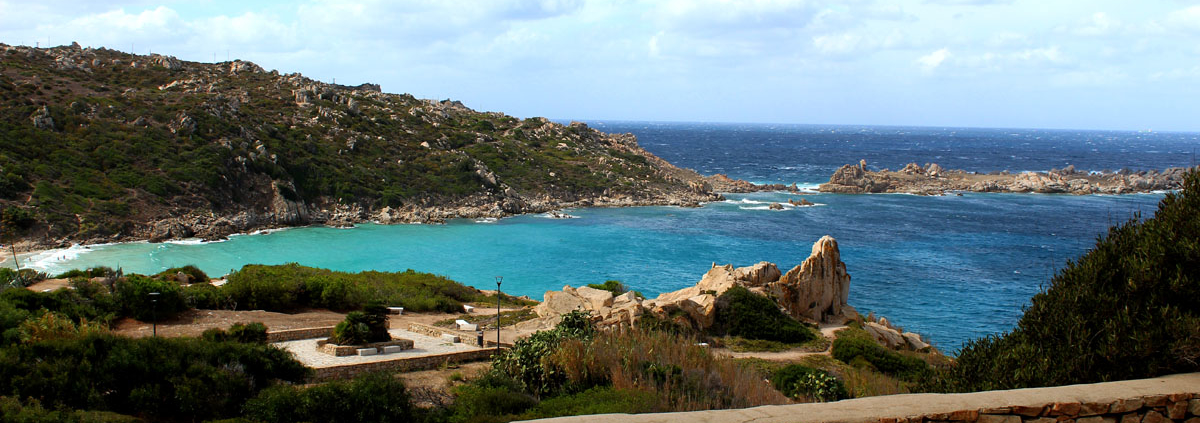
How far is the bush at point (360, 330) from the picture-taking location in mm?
17484

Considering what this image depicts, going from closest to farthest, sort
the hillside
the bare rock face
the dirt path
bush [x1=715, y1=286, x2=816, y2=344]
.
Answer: the dirt path → bush [x1=715, y1=286, x2=816, y2=344] → the bare rock face → the hillside

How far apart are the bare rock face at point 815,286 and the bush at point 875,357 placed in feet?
16.3

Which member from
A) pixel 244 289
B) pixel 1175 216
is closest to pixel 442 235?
pixel 244 289

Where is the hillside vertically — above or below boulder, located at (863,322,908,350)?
above

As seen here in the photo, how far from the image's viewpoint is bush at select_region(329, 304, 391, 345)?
57.4 feet

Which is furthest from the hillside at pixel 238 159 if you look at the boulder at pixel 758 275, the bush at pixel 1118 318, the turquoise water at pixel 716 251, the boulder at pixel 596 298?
the bush at pixel 1118 318

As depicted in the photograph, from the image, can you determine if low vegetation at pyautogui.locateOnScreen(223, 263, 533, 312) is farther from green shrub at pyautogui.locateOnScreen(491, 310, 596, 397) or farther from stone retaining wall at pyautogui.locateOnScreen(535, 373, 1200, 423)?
stone retaining wall at pyautogui.locateOnScreen(535, 373, 1200, 423)

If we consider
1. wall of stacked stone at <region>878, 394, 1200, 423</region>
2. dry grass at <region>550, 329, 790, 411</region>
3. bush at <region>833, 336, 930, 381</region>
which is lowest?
bush at <region>833, 336, 930, 381</region>

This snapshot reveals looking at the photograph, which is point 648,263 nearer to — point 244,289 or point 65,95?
point 244,289

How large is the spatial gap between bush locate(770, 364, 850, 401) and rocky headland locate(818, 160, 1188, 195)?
72.8 metres

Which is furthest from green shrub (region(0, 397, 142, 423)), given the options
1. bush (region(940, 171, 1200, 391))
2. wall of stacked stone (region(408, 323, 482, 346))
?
bush (region(940, 171, 1200, 391))

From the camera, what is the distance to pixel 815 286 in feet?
88.6

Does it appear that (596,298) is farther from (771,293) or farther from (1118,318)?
(1118,318)

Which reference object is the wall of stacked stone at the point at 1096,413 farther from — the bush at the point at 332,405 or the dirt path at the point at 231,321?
the dirt path at the point at 231,321
